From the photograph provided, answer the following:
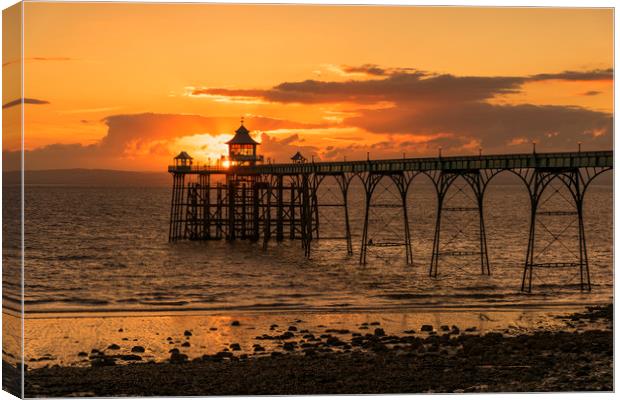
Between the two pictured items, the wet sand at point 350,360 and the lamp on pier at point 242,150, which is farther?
the lamp on pier at point 242,150

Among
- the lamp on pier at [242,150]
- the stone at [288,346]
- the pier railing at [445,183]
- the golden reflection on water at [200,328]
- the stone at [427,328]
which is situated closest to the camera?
the stone at [288,346]

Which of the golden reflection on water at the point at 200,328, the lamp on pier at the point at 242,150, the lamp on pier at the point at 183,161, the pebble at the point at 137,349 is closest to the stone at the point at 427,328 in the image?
the golden reflection on water at the point at 200,328

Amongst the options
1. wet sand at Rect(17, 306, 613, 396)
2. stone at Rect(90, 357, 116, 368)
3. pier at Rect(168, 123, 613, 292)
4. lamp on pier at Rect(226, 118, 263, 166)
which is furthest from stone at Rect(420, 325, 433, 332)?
lamp on pier at Rect(226, 118, 263, 166)

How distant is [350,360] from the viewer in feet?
76.7

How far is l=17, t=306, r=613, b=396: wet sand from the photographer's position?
2120 centimetres

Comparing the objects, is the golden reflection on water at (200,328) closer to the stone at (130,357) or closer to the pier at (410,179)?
the stone at (130,357)

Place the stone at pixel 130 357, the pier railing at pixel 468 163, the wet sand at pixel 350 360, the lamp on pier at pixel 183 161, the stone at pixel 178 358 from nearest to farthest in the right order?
1. the wet sand at pixel 350 360
2. the stone at pixel 178 358
3. the stone at pixel 130 357
4. the pier railing at pixel 468 163
5. the lamp on pier at pixel 183 161

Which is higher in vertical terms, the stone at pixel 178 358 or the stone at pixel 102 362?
the stone at pixel 178 358

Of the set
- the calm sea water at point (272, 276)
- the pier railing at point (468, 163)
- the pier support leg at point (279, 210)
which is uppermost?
the pier railing at point (468, 163)

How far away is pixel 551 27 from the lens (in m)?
23.5

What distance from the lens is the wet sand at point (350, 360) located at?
21203 millimetres

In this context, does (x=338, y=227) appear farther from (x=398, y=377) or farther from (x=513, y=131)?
(x=398, y=377)

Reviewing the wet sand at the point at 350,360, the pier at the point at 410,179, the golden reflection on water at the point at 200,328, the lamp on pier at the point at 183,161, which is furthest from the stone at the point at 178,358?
the lamp on pier at the point at 183,161

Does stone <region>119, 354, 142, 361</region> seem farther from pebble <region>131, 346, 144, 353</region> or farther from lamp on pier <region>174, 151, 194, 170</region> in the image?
lamp on pier <region>174, 151, 194, 170</region>
